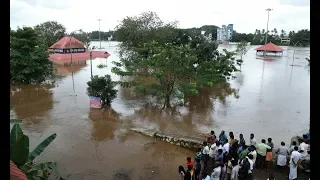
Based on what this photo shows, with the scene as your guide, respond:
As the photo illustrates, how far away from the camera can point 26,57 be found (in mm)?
23016

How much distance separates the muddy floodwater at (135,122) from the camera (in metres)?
10.4

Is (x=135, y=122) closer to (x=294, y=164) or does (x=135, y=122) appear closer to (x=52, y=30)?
(x=294, y=164)

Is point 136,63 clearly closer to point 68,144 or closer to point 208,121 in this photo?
point 208,121

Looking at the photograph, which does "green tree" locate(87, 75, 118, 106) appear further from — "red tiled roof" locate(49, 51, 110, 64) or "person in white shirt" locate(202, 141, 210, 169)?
"red tiled roof" locate(49, 51, 110, 64)

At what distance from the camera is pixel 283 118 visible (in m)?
15.9

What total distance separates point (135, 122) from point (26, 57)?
13194mm

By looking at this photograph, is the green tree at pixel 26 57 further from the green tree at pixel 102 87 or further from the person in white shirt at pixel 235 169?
the person in white shirt at pixel 235 169

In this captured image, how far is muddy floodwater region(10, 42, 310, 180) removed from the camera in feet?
34.1

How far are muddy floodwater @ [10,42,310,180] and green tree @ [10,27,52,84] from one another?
1.15 m

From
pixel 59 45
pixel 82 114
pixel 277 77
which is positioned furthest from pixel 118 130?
pixel 59 45

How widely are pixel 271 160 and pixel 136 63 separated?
1043 centimetres

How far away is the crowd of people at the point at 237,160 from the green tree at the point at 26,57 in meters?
18.5

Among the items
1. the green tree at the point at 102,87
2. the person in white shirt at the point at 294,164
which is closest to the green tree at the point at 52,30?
the green tree at the point at 102,87

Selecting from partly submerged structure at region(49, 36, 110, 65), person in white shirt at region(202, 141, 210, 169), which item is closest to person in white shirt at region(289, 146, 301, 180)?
person in white shirt at region(202, 141, 210, 169)
